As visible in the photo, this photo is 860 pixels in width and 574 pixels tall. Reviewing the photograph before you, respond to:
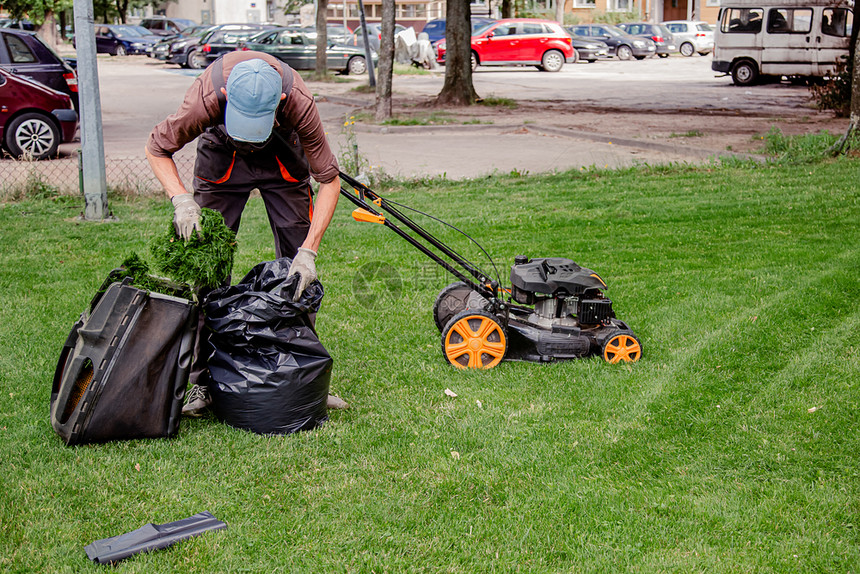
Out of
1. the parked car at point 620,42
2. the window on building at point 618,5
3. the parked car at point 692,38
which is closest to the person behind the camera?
the parked car at point 620,42

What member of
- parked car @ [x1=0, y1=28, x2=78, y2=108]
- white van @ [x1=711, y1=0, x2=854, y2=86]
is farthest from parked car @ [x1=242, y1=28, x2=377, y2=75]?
parked car @ [x1=0, y1=28, x2=78, y2=108]

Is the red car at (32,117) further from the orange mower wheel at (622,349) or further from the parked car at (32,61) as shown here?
the orange mower wheel at (622,349)

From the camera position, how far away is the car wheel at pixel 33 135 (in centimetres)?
1156

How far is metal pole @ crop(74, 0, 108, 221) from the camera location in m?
8.09

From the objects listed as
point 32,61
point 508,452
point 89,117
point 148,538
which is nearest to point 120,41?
point 32,61

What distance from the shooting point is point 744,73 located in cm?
2475

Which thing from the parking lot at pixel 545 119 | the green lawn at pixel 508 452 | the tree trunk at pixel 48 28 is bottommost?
the green lawn at pixel 508 452

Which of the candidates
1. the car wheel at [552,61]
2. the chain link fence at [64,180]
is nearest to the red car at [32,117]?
the chain link fence at [64,180]

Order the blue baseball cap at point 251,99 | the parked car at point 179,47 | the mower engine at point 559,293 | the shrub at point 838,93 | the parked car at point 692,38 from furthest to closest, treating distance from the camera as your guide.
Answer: the parked car at point 692,38
the parked car at point 179,47
the shrub at point 838,93
the mower engine at point 559,293
the blue baseball cap at point 251,99

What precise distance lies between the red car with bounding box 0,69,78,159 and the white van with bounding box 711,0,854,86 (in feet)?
61.6

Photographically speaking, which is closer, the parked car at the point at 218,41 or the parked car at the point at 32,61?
the parked car at the point at 32,61

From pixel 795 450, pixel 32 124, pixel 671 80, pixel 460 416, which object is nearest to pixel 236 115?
pixel 460 416

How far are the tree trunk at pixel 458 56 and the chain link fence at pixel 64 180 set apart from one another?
905 centimetres

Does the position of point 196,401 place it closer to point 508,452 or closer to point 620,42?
point 508,452
